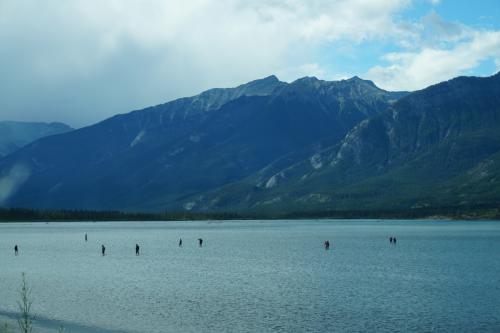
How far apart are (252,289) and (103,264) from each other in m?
58.2

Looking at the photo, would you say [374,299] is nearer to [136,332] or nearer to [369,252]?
[136,332]

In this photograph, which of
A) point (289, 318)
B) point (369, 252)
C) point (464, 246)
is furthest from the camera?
point (464, 246)

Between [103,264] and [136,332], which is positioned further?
[103,264]

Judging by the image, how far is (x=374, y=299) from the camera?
3406 inches

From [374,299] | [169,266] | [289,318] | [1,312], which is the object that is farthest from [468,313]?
[169,266]

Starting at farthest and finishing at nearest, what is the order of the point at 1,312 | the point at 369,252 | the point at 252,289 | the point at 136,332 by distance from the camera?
the point at 369,252
the point at 252,289
the point at 1,312
the point at 136,332

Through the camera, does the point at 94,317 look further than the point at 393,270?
No

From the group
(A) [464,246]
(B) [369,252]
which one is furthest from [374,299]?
(A) [464,246]

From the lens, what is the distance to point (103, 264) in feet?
480

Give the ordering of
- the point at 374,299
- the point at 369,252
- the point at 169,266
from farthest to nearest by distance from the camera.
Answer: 1. the point at 369,252
2. the point at 169,266
3. the point at 374,299

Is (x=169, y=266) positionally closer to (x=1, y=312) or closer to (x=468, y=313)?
(x=1, y=312)

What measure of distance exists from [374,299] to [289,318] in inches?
691

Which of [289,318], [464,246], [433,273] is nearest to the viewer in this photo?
[289,318]

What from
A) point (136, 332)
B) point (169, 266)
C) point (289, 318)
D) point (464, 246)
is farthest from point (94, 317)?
point (464, 246)
